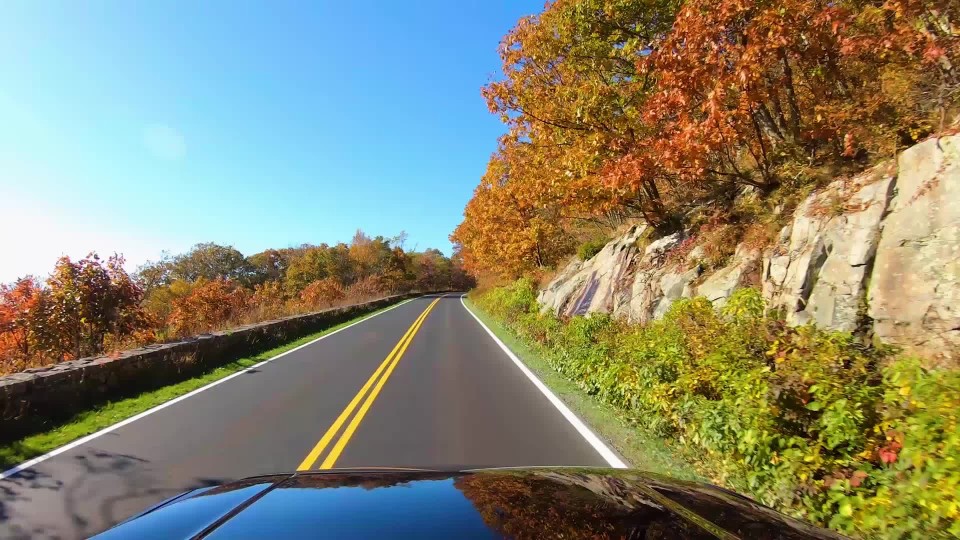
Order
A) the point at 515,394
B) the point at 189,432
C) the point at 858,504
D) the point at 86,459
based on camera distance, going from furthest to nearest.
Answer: the point at 515,394 < the point at 189,432 < the point at 86,459 < the point at 858,504

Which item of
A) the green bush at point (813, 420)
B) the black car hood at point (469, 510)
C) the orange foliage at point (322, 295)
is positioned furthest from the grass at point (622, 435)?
the orange foliage at point (322, 295)

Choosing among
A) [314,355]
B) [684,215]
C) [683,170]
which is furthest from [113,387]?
[684,215]

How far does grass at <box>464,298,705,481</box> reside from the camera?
5.62 m

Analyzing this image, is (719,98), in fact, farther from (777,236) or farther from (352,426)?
(352,426)

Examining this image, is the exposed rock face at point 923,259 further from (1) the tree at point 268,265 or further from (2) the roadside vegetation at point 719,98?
(1) the tree at point 268,265

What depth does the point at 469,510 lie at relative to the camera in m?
2.78

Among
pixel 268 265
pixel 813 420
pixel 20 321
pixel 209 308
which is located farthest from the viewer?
pixel 268 265

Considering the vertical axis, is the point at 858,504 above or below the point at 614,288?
below

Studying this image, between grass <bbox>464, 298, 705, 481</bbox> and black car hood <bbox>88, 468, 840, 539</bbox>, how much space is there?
7.04 ft

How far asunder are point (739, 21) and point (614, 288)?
8197 millimetres

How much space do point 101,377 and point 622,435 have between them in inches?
359

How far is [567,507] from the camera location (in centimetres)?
277

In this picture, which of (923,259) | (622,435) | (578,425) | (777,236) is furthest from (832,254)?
(578,425)

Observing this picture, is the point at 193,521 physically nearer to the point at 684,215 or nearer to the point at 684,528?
the point at 684,528
